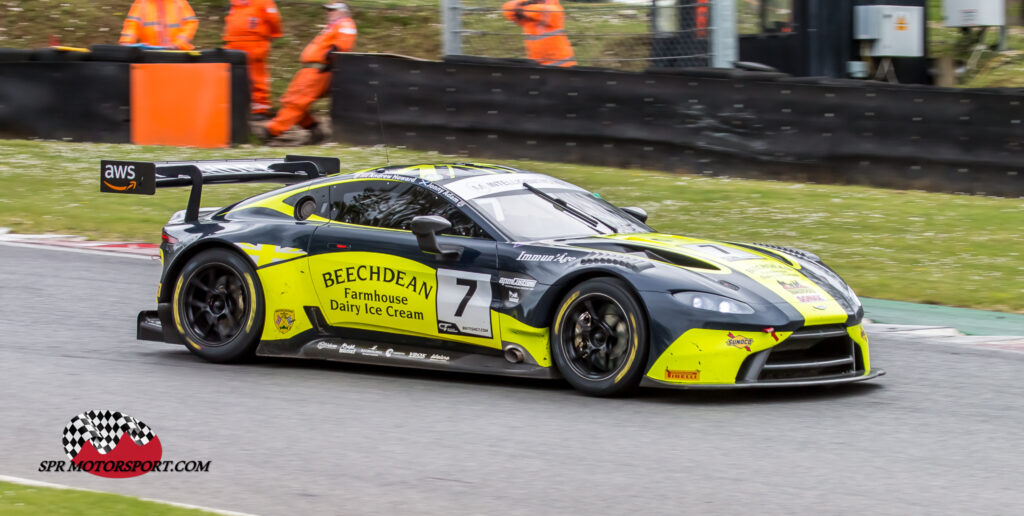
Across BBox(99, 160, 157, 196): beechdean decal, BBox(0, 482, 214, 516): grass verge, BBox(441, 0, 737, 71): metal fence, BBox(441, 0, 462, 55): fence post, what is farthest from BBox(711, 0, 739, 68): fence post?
BBox(0, 482, 214, 516): grass verge

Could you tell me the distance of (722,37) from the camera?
15438 millimetres

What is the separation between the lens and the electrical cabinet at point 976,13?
19.1 metres

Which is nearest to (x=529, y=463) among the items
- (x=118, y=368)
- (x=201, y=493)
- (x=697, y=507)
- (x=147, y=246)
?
(x=697, y=507)

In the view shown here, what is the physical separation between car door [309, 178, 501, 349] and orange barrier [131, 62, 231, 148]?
924cm

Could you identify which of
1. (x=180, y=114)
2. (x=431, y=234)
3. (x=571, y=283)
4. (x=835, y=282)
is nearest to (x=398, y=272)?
(x=431, y=234)

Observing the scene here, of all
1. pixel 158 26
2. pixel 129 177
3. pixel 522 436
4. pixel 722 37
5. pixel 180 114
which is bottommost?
pixel 522 436

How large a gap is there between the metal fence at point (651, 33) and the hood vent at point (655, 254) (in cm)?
841

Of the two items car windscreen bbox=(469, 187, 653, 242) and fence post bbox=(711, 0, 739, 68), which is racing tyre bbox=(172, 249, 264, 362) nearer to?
car windscreen bbox=(469, 187, 653, 242)

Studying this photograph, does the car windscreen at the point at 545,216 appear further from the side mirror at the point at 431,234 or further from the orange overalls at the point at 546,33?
the orange overalls at the point at 546,33

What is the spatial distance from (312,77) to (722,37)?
16.9ft

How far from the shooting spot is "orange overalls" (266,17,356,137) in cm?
1686

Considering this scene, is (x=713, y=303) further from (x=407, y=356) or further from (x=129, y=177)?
(x=129, y=177)

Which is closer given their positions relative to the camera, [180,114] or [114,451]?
[114,451]

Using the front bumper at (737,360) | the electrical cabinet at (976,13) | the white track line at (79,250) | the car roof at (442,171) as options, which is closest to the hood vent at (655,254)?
the front bumper at (737,360)
